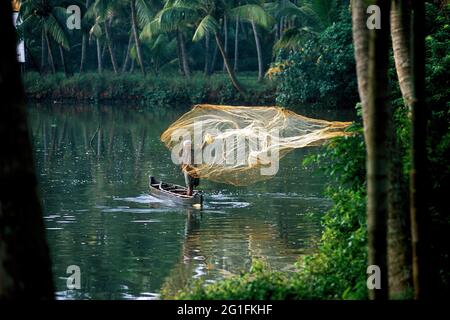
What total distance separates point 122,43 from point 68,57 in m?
4.55

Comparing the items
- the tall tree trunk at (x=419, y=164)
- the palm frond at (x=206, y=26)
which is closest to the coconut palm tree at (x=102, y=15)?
the palm frond at (x=206, y=26)

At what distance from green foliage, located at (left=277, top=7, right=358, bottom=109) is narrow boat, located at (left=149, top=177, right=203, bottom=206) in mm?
22213

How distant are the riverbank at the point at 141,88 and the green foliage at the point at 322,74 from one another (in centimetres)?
523

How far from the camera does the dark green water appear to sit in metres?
17.2

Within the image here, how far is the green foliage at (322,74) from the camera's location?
47562 millimetres

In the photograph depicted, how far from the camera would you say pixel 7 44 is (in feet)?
22.2

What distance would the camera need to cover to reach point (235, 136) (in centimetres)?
2270

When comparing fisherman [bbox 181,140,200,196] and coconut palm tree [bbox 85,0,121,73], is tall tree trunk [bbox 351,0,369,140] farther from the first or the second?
coconut palm tree [bbox 85,0,121,73]

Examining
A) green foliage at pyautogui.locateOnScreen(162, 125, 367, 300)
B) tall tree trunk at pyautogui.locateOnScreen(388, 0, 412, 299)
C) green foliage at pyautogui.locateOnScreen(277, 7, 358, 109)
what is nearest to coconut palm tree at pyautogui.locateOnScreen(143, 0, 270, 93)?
green foliage at pyautogui.locateOnScreen(277, 7, 358, 109)

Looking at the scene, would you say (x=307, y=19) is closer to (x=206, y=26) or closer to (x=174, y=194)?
(x=206, y=26)
